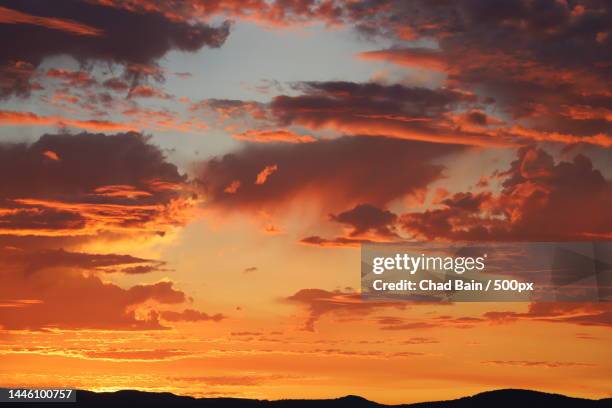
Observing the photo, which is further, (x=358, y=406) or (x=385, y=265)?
(x=358, y=406)

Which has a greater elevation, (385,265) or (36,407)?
(385,265)

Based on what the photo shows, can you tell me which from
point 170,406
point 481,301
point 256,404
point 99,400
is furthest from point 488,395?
point 481,301

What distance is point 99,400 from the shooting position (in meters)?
132

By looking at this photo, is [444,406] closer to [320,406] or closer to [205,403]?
[320,406]

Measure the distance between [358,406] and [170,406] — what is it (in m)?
32.0

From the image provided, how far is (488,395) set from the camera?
14488 cm

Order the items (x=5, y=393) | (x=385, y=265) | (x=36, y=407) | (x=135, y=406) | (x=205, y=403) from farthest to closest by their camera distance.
→ (x=205, y=403)
(x=135, y=406)
(x=36, y=407)
(x=5, y=393)
(x=385, y=265)

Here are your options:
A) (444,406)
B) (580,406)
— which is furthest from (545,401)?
(444,406)

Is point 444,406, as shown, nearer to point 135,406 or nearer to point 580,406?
point 580,406

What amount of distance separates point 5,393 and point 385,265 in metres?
35.3

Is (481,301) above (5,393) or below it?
above

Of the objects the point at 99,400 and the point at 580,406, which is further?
the point at 580,406

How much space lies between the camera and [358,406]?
13350cm

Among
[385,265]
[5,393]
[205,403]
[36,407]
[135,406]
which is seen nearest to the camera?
[385,265]
